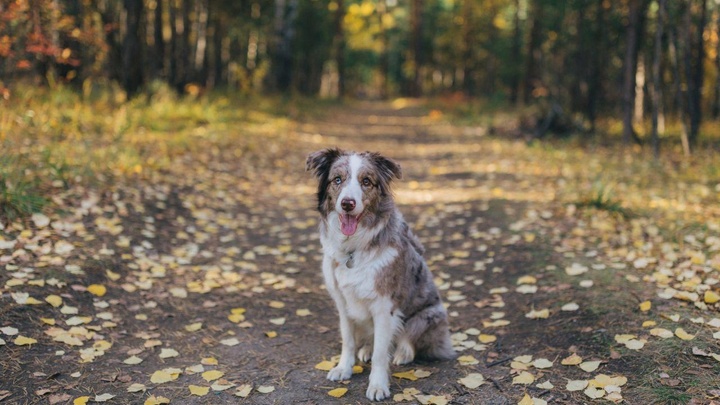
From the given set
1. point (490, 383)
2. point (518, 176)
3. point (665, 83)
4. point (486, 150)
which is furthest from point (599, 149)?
point (490, 383)

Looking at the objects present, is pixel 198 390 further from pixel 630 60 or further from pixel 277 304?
pixel 630 60

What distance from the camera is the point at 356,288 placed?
13.4 ft

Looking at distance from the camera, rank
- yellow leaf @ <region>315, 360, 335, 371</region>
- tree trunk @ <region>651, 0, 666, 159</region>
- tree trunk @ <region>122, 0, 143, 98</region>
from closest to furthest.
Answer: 1. yellow leaf @ <region>315, 360, 335, 371</region>
2. tree trunk @ <region>651, 0, 666, 159</region>
3. tree trunk @ <region>122, 0, 143, 98</region>

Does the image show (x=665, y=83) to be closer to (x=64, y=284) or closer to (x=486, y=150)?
(x=486, y=150)

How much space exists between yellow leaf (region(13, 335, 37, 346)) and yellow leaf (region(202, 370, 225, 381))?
1.41m

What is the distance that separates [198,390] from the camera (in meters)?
4.07

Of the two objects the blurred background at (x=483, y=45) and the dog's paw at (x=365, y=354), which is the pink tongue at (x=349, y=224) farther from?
the blurred background at (x=483, y=45)

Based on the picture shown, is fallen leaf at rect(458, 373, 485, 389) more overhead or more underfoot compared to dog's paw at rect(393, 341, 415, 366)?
more underfoot

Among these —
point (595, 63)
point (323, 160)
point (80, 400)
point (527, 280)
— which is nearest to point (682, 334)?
point (527, 280)

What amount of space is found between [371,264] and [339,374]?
0.99 m

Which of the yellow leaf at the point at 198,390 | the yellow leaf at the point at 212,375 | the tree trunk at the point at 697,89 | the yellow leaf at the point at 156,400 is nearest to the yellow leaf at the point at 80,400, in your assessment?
the yellow leaf at the point at 156,400

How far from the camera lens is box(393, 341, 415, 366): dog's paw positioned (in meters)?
4.45

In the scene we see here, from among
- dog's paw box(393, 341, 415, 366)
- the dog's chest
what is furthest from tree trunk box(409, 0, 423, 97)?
the dog's chest

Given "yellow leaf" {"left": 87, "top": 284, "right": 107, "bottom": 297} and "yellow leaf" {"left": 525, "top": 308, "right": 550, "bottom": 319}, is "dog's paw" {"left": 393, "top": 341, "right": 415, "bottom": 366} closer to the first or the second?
"yellow leaf" {"left": 525, "top": 308, "right": 550, "bottom": 319}
